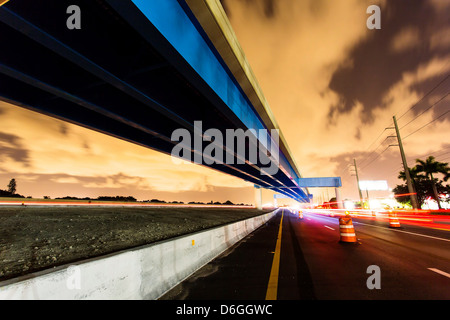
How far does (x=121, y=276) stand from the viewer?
3324mm

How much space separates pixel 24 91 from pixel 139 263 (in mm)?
8771

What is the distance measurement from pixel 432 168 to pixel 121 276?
274 feet

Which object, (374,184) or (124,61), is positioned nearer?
(124,61)

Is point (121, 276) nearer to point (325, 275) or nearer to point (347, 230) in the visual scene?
point (325, 275)

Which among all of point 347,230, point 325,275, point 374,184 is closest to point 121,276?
point 325,275

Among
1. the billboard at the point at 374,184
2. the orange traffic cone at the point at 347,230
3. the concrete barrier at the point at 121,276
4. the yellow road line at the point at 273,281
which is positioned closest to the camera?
the concrete barrier at the point at 121,276

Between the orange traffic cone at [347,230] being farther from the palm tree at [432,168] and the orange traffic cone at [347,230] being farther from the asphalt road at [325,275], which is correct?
the palm tree at [432,168]

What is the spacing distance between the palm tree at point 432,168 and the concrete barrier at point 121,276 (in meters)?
78.7

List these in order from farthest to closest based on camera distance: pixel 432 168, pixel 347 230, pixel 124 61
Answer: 1. pixel 432 168
2. pixel 347 230
3. pixel 124 61

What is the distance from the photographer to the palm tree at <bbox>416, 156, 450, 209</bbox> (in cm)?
5950

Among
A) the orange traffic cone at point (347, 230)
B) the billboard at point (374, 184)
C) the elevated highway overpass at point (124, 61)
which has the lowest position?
the orange traffic cone at point (347, 230)

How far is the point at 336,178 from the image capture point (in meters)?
52.7

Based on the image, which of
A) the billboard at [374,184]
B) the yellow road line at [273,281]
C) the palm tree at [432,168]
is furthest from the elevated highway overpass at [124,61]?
the billboard at [374,184]

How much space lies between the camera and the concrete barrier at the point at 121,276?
2.34 meters
